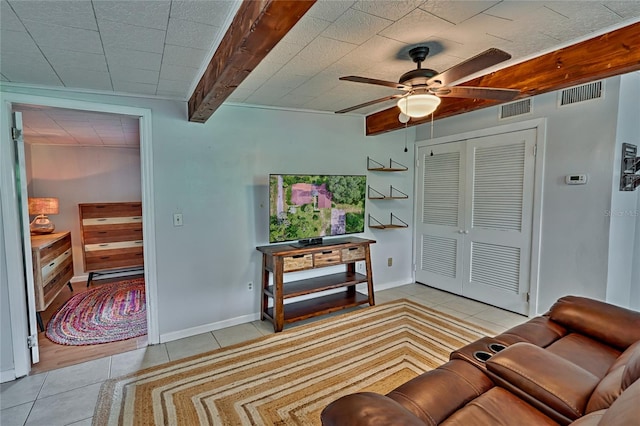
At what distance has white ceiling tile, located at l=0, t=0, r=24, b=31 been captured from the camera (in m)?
1.47

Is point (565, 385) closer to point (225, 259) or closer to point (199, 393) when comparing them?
point (199, 393)

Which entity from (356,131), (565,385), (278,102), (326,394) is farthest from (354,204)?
(565,385)

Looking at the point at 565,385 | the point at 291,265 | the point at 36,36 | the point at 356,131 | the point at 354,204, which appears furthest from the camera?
the point at 356,131

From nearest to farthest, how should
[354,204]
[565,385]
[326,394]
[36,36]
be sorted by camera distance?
[565,385]
[36,36]
[326,394]
[354,204]

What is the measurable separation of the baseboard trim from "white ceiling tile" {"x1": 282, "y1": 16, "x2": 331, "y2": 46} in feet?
8.80

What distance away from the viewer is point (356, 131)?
158 inches

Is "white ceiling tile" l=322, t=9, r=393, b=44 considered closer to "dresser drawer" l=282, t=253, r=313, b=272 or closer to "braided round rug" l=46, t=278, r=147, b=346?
"dresser drawer" l=282, t=253, r=313, b=272

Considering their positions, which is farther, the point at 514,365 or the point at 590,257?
the point at 590,257

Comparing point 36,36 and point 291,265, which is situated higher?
point 36,36

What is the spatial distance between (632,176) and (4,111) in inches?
203

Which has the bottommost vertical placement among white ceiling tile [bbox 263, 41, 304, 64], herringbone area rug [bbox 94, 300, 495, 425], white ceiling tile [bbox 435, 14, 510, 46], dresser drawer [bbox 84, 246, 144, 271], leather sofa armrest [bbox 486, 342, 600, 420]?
herringbone area rug [bbox 94, 300, 495, 425]

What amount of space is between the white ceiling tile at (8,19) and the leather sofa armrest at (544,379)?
277 centimetres

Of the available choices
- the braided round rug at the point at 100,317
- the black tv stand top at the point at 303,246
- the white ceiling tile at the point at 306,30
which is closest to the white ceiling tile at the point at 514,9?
the white ceiling tile at the point at 306,30

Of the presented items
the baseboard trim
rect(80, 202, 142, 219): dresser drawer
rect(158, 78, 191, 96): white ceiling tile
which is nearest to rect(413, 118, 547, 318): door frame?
the baseboard trim
